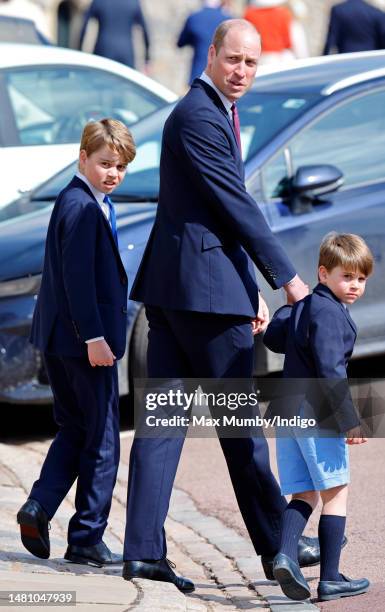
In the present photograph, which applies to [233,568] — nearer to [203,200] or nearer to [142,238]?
[203,200]

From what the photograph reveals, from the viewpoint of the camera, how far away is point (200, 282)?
5.13m

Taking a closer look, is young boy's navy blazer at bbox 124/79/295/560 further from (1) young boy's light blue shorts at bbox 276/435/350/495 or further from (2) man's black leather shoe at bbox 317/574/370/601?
(2) man's black leather shoe at bbox 317/574/370/601

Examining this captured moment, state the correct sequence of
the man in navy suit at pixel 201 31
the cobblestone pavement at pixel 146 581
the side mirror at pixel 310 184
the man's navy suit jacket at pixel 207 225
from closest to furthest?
the cobblestone pavement at pixel 146 581
the man's navy suit jacket at pixel 207 225
the side mirror at pixel 310 184
the man in navy suit at pixel 201 31

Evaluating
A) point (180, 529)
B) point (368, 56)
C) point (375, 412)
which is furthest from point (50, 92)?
point (180, 529)

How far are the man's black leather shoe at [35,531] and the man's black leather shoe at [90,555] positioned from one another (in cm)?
10

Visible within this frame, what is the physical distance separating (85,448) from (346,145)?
320 centimetres

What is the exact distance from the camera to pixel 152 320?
5340 mm

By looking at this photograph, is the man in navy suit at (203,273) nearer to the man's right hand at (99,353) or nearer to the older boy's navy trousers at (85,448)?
the man's right hand at (99,353)

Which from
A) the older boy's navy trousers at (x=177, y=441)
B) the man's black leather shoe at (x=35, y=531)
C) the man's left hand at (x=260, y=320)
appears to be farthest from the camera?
the man's black leather shoe at (x=35, y=531)

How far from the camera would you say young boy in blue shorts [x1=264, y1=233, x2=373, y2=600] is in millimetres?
5031

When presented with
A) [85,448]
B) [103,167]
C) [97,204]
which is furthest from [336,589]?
[103,167]

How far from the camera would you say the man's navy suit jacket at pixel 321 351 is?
198 inches

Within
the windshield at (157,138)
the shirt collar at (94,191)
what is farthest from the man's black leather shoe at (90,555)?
the windshield at (157,138)

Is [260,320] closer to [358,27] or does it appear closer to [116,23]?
[358,27]
